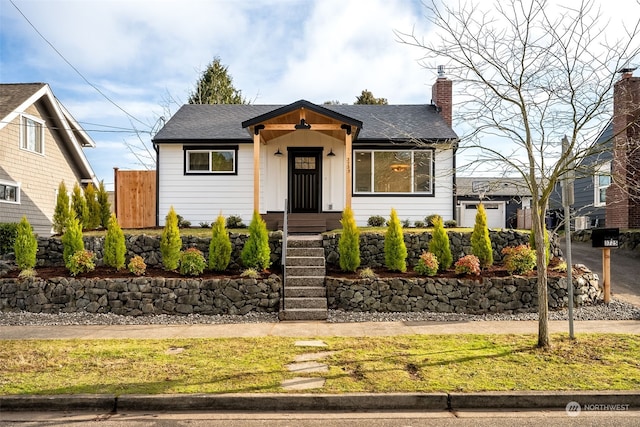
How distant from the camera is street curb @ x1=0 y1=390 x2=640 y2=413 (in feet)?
15.4

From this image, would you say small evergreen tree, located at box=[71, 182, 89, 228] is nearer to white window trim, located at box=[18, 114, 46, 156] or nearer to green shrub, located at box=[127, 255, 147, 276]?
green shrub, located at box=[127, 255, 147, 276]

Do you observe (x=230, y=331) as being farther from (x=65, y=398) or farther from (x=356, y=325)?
(x=65, y=398)

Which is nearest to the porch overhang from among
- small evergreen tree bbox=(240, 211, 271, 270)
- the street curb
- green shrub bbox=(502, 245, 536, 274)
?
small evergreen tree bbox=(240, 211, 271, 270)

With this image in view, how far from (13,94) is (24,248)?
925 cm

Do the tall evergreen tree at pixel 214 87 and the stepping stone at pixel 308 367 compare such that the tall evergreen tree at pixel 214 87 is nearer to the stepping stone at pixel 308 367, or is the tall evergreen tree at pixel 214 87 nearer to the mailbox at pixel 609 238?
the mailbox at pixel 609 238

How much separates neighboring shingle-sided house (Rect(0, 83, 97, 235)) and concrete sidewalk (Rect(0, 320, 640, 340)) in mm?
9839

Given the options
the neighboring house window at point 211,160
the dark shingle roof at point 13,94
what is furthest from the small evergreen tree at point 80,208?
the dark shingle roof at point 13,94

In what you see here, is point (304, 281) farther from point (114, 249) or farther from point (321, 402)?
point (321, 402)

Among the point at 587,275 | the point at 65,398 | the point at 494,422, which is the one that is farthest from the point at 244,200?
the point at 494,422

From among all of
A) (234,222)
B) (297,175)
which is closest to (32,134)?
(234,222)

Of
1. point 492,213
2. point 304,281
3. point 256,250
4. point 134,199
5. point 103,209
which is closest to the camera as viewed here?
point 304,281

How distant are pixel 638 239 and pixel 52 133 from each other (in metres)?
21.1

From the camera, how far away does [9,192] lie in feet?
53.4

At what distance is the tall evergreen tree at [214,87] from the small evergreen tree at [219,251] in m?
23.9
